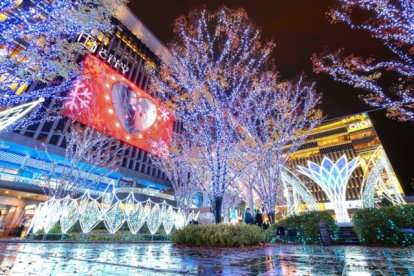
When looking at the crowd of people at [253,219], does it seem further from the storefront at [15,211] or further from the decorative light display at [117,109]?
the storefront at [15,211]

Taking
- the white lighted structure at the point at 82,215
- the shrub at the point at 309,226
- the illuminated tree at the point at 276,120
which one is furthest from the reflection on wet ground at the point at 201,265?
the white lighted structure at the point at 82,215

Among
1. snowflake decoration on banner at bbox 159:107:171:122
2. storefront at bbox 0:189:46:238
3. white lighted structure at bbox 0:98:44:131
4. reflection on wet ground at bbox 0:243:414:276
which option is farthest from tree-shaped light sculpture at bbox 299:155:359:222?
storefront at bbox 0:189:46:238

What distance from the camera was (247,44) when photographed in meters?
11.5

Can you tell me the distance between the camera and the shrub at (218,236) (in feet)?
27.4

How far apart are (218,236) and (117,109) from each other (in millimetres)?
35958

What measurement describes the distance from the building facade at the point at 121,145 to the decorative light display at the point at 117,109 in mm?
1844

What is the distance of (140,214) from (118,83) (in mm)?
31252

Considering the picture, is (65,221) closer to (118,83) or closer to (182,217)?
(182,217)

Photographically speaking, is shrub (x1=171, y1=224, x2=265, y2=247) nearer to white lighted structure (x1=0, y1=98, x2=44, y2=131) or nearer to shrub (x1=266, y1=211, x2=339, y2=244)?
shrub (x1=266, y1=211, x2=339, y2=244)

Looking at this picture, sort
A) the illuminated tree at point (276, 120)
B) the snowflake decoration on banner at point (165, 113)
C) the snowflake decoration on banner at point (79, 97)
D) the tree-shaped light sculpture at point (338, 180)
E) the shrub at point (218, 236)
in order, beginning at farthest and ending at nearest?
1. the snowflake decoration on banner at point (165, 113)
2. the snowflake decoration on banner at point (79, 97)
3. the tree-shaped light sculpture at point (338, 180)
4. the illuminated tree at point (276, 120)
5. the shrub at point (218, 236)

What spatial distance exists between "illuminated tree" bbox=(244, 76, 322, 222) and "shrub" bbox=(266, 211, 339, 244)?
1483 millimetres

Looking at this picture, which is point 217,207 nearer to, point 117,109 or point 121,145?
point 117,109

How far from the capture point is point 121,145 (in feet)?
135

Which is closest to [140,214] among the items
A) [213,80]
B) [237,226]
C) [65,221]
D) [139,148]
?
[65,221]
